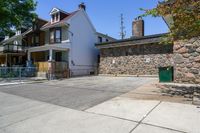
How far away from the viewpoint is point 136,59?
66.4 ft

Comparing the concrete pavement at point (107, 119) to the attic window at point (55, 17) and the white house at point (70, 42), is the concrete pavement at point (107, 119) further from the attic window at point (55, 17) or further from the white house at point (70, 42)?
the attic window at point (55, 17)

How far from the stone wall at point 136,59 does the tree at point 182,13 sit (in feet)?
31.8

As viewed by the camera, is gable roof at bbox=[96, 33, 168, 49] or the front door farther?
the front door

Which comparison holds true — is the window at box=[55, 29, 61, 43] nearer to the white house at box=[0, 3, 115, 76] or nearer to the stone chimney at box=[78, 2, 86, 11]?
the white house at box=[0, 3, 115, 76]

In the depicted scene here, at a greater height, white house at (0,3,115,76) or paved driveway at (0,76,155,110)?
white house at (0,3,115,76)

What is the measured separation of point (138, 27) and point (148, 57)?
18.7 feet

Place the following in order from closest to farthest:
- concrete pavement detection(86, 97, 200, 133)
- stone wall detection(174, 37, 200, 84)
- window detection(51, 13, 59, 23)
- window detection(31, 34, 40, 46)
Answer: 1. concrete pavement detection(86, 97, 200, 133)
2. stone wall detection(174, 37, 200, 84)
3. window detection(51, 13, 59, 23)
4. window detection(31, 34, 40, 46)

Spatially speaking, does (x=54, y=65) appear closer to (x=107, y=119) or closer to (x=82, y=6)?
(x=82, y=6)

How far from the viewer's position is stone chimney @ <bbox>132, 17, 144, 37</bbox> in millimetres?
23103

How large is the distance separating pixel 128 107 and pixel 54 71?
49.3 ft

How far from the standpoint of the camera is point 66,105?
682 centimetres

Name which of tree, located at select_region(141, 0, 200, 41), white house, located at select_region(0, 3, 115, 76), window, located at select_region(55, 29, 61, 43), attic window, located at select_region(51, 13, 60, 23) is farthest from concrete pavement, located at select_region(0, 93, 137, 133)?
attic window, located at select_region(51, 13, 60, 23)

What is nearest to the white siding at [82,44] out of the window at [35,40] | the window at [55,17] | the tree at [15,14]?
the window at [55,17]

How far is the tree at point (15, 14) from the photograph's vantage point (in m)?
21.1
